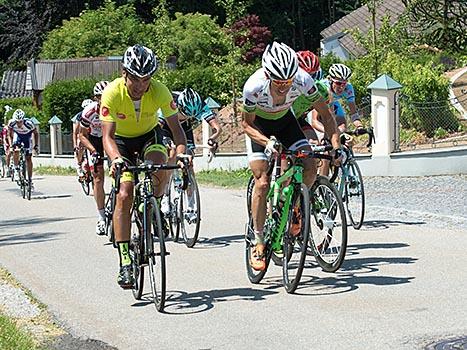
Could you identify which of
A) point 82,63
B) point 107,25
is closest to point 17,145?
point 82,63

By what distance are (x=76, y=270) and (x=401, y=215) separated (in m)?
5.27

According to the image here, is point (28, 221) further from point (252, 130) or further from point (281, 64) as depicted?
point (281, 64)

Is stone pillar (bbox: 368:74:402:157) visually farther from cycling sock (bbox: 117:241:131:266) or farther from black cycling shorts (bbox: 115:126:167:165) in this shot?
cycling sock (bbox: 117:241:131:266)

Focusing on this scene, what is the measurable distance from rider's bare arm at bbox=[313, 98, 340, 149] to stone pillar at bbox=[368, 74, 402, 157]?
11097 millimetres

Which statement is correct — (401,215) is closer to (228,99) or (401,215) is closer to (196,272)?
(196,272)

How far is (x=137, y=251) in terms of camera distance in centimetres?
793

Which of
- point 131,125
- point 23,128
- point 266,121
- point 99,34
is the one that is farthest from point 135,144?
point 99,34

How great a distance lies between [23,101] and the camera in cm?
6072

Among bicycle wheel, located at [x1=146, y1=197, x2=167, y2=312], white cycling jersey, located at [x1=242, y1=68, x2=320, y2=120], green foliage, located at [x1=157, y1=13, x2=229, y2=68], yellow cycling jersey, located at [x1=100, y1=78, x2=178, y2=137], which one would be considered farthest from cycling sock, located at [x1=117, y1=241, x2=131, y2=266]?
green foliage, located at [x1=157, y1=13, x2=229, y2=68]

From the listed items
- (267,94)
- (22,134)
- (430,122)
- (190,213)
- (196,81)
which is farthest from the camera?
(196,81)

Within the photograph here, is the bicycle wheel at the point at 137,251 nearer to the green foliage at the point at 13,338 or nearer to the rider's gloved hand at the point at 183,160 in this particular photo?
the rider's gloved hand at the point at 183,160

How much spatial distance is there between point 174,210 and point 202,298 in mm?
3754

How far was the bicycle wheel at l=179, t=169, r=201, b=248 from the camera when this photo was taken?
11.4 m

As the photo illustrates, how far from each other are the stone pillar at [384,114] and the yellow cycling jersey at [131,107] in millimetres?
12115
